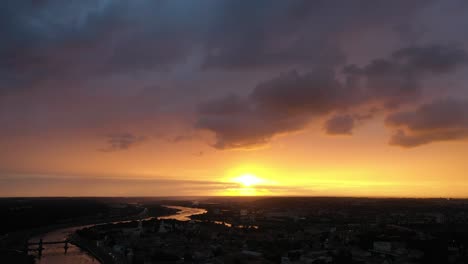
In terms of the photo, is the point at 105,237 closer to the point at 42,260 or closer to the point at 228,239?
the point at 42,260

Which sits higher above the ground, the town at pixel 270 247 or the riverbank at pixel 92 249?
the town at pixel 270 247

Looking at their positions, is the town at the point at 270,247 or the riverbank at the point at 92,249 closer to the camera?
the town at the point at 270,247

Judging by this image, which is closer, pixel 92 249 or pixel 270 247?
pixel 270 247

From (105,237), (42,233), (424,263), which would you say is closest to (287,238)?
(424,263)

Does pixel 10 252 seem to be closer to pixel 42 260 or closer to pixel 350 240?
pixel 42 260

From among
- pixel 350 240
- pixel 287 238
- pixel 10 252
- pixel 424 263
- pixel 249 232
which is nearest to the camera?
pixel 424 263

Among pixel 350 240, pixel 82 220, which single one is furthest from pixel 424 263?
pixel 82 220

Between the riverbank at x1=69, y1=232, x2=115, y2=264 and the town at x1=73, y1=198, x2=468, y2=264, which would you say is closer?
the town at x1=73, y1=198, x2=468, y2=264

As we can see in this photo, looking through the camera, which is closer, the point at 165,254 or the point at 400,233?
the point at 165,254

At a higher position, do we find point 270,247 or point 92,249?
point 270,247

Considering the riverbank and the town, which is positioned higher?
the town

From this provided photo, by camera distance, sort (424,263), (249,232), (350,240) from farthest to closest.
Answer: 1. (249,232)
2. (350,240)
3. (424,263)
